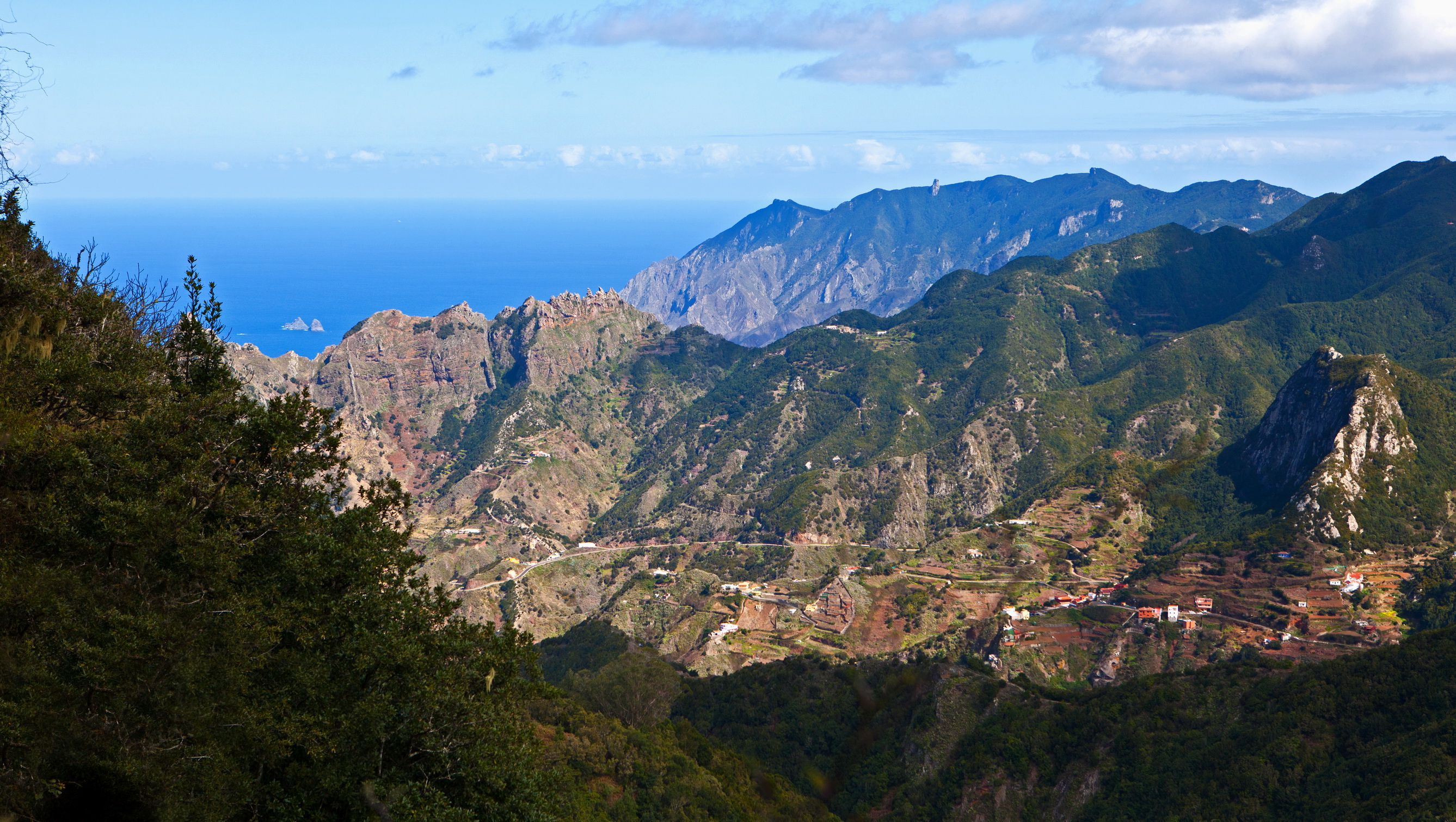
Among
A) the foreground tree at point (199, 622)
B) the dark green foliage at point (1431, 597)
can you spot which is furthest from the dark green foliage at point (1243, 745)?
the foreground tree at point (199, 622)

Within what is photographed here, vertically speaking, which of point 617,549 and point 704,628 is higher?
point 617,549

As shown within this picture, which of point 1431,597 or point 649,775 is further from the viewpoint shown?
point 1431,597

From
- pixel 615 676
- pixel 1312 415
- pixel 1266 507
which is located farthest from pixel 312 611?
pixel 1312 415

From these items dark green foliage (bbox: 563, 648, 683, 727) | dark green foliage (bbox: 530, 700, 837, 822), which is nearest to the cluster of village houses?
dark green foliage (bbox: 563, 648, 683, 727)

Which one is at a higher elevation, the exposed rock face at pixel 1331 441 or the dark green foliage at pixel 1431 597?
the exposed rock face at pixel 1331 441

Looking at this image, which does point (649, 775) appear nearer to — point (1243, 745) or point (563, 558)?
point (1243, 745)

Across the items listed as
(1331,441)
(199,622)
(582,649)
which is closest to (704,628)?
(582,649)

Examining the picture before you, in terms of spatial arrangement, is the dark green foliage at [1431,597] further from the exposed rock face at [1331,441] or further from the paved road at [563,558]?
the paved road at [563,558]
